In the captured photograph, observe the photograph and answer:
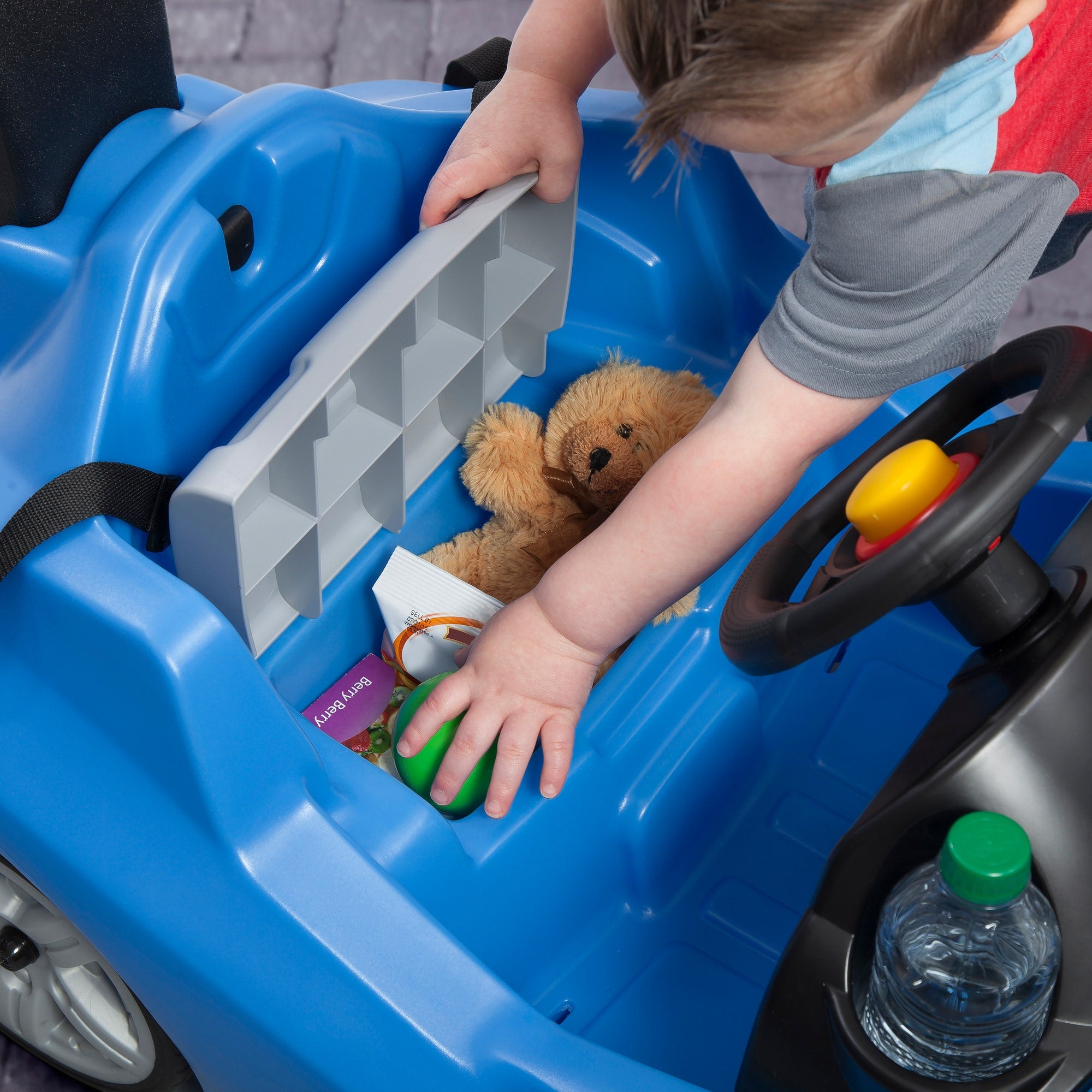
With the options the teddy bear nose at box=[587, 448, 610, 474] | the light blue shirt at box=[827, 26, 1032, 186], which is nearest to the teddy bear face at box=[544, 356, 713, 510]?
the teddy bear nose at box=[587, 448, 610, 474]

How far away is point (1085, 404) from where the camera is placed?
522mm

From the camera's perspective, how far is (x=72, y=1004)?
855 millimetres

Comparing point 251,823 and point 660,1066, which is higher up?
point 251,823

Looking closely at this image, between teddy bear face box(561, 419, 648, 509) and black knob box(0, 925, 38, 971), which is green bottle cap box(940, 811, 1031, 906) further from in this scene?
black knob box(0, 925, 38, 971)

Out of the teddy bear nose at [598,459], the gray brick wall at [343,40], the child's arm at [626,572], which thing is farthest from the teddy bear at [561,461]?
the gray brick wall at [343,40]

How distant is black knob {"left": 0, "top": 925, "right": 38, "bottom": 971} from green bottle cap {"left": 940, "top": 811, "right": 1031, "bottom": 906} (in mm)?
643

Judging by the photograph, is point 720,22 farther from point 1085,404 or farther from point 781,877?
point 781,877

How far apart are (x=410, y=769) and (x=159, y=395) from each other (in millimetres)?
277

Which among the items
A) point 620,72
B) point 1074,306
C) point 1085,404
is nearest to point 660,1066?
point 1085,404

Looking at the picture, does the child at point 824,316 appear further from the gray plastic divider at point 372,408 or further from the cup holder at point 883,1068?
the cup holder at point 883,1068

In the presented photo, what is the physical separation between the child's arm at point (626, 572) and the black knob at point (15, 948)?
33cm

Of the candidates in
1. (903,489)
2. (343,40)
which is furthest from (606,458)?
(343,40)

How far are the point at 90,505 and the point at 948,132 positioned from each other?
504mm

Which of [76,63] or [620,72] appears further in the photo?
[620,72]
